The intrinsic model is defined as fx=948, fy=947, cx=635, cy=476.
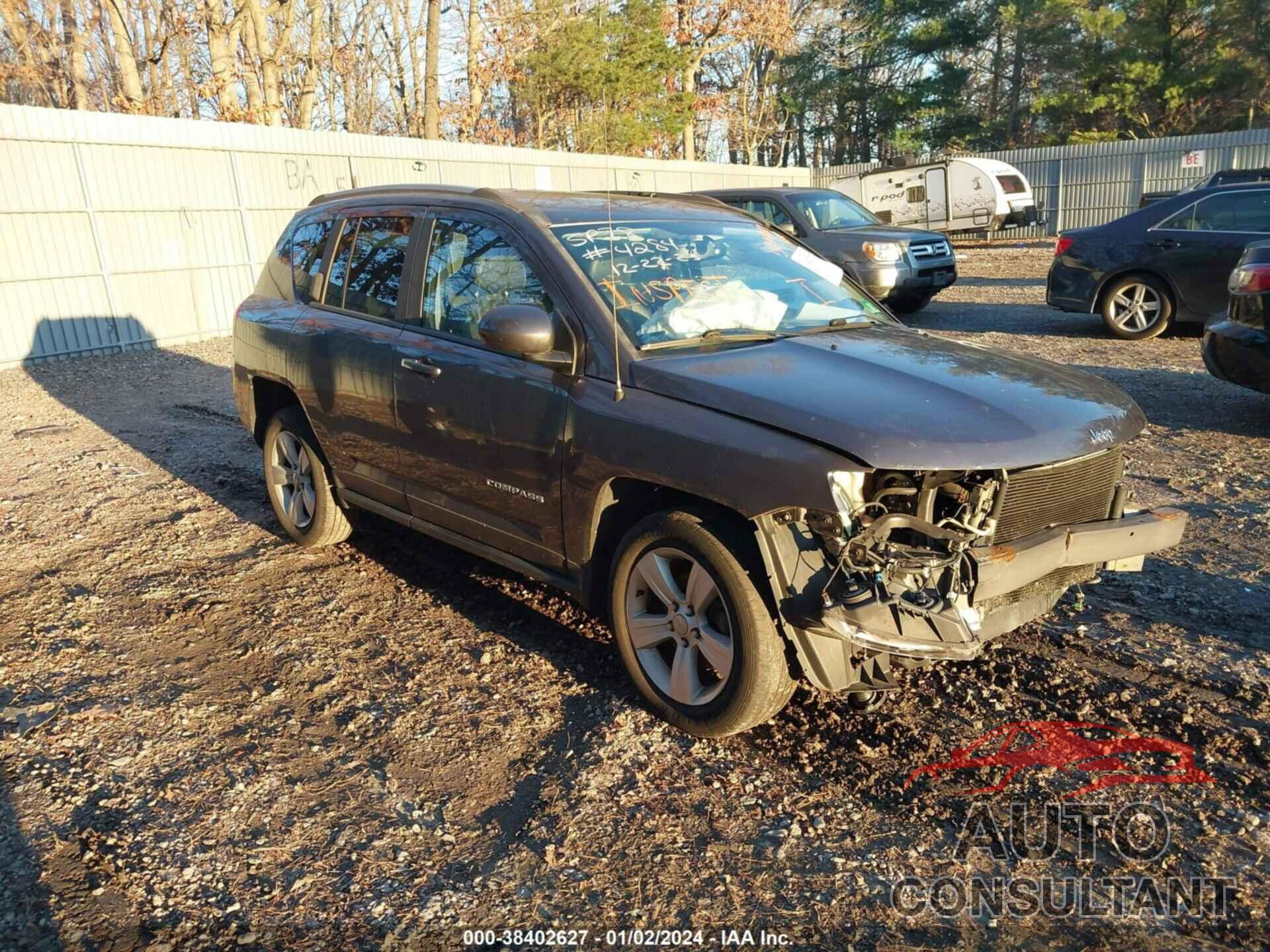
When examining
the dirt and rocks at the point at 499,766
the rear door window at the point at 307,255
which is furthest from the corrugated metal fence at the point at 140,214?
the dirt and rocks at the point at 499,766

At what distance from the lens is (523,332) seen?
136 inches

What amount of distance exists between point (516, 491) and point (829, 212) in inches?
426

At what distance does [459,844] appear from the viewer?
2885 mm

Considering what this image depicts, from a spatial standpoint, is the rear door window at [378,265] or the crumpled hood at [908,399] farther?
the rear door window at [378,265]

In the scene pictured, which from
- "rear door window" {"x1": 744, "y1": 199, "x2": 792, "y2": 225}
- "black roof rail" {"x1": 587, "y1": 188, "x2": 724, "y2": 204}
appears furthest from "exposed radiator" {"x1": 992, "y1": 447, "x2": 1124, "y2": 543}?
"rear door window" {"x1": 744, "y1": 199, "x2": 792, "y2": 225}

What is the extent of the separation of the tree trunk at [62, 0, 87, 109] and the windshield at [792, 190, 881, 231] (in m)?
22.1

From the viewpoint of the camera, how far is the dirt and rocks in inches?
102

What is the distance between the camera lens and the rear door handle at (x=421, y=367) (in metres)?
4.09

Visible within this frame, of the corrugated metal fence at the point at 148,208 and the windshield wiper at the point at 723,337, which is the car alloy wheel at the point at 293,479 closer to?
the windshield wiper at the point at 723,337

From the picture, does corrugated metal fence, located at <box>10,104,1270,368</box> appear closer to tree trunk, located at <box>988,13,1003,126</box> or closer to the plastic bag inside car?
the plastic bag inside car

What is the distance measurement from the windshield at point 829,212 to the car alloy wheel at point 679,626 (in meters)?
10.5

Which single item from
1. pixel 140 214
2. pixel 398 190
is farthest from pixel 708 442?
pixel 140 214

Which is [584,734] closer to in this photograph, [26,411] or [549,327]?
[549,327]

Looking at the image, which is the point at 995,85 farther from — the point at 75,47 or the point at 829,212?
the point at 75,47
